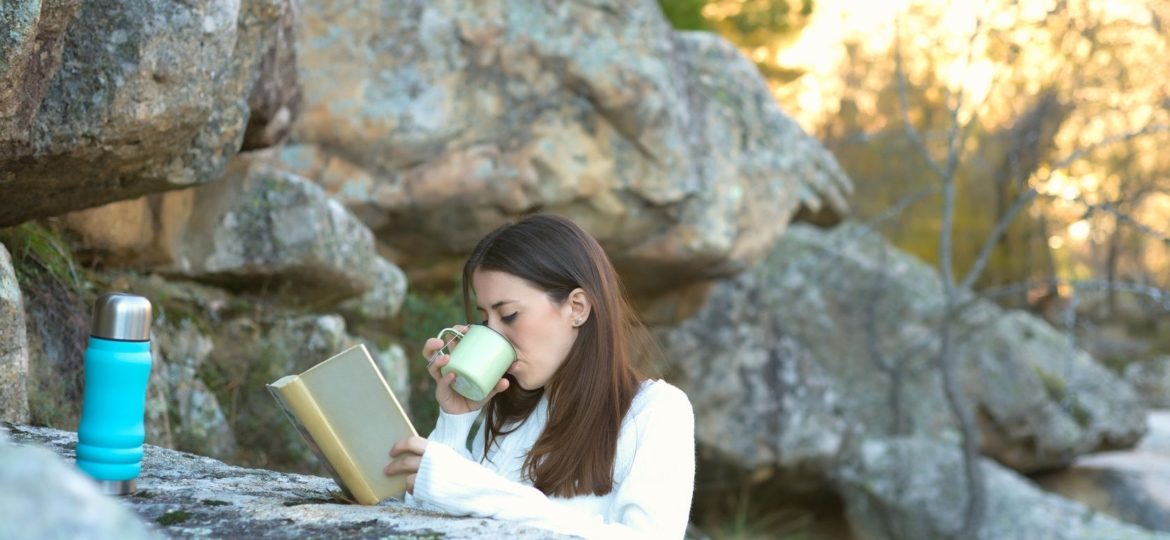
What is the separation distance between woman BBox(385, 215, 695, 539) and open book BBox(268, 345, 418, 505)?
310 millimetres

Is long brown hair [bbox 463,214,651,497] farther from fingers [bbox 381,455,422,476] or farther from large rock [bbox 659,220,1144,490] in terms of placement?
large rock [bbox 659,220,1144,490]

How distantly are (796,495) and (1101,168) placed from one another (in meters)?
11.0

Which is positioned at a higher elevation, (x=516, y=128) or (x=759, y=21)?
(x=759, y=21)

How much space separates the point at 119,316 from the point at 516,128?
12.5 ft

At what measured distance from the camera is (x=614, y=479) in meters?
2.11

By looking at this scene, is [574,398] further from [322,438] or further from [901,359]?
[901,359]

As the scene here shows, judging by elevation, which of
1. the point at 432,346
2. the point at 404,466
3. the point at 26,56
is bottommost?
the point at 404,466

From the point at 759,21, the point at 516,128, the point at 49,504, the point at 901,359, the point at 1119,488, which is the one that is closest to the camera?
the point at 49,504

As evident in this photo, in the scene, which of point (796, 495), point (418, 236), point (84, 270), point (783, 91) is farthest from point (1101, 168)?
point (84, 270)

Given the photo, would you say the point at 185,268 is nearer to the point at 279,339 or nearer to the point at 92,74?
the point at 279,339

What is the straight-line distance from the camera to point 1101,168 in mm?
15656

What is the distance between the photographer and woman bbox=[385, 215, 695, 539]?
204 cm

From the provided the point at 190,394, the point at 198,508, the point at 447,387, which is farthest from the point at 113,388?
the point at 190,394

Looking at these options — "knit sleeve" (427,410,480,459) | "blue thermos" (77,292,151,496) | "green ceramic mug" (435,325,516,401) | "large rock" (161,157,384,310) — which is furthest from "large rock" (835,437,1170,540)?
"blue thermos" (77,292,151,496)
